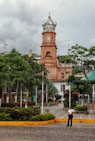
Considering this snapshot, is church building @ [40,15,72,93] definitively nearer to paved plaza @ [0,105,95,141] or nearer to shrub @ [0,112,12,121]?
shrub @ [0,112,12,121]

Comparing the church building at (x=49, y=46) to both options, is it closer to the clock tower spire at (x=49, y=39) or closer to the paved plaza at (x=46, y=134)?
the clock tower spire at (x=49, y=39)

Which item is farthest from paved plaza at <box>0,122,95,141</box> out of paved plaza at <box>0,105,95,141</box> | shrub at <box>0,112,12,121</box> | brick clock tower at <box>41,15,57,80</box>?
brick clock tower at <box>41,15,57,80</box>

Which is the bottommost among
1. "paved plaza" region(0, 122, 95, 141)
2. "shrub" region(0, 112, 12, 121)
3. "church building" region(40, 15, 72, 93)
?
"paved plaza" region(0, 122, 95, 141)

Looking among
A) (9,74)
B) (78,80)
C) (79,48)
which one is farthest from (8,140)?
(78,80)

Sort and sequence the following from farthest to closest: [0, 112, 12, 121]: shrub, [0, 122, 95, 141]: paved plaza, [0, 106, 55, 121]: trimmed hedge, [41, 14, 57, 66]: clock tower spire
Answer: [41, 14, 57, 66]: clock tower spire
[0, 106, 55, 121]: trimmed hedge
[0, 112, 12, 121]: shrub
[0, 122, 95, 141]: paved plaza

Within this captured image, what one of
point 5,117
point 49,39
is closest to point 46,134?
point 5,117

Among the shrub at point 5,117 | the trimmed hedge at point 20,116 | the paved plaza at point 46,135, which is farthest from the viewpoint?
the trimmed hedge at point 20,116

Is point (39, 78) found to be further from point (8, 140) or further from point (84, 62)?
point (8, 140)

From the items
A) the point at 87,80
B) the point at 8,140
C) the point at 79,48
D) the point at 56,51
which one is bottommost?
the point at 8,140

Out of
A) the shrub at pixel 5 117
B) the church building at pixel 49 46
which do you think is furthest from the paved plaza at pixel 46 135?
the church building at pixel 49 46

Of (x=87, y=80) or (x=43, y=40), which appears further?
(x=43, y=40)

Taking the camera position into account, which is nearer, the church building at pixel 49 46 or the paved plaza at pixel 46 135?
the paved plaza at pixel 46 135

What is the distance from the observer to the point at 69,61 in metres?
48.5

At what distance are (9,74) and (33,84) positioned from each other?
32.9 feet
